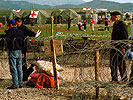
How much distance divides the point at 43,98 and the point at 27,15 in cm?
4134

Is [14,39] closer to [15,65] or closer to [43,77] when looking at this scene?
[15,65]

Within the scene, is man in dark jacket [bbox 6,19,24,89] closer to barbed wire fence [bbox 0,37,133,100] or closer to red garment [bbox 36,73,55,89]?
red garment [bbox 36,73,55,89]

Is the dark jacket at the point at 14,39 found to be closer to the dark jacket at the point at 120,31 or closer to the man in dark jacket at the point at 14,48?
the man in dark jacket at the point at 14,48

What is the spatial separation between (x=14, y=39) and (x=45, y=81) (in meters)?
1.25

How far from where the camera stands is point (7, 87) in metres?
7.88

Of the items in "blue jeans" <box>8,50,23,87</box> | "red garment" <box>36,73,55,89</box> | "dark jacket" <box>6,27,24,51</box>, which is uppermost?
"dark jacket" <box>6,27,24,51</box>

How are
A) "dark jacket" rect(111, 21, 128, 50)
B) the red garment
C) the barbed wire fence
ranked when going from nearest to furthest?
the barbed wire fence → "dark jacket" rect(111, 21, 128, 50) → the red garment

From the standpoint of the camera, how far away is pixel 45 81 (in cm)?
773

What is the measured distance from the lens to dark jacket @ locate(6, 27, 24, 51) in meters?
7.47

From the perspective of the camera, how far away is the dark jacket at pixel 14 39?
24.5ft

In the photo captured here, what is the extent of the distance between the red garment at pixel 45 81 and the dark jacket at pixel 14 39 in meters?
0.88

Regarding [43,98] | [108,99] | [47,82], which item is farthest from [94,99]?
[47,82]

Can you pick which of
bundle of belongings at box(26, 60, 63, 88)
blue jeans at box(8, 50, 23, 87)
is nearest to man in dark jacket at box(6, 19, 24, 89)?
blue jeans at box(8, 50, 23, 87)

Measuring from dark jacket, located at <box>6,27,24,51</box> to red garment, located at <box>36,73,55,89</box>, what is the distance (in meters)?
0.88
